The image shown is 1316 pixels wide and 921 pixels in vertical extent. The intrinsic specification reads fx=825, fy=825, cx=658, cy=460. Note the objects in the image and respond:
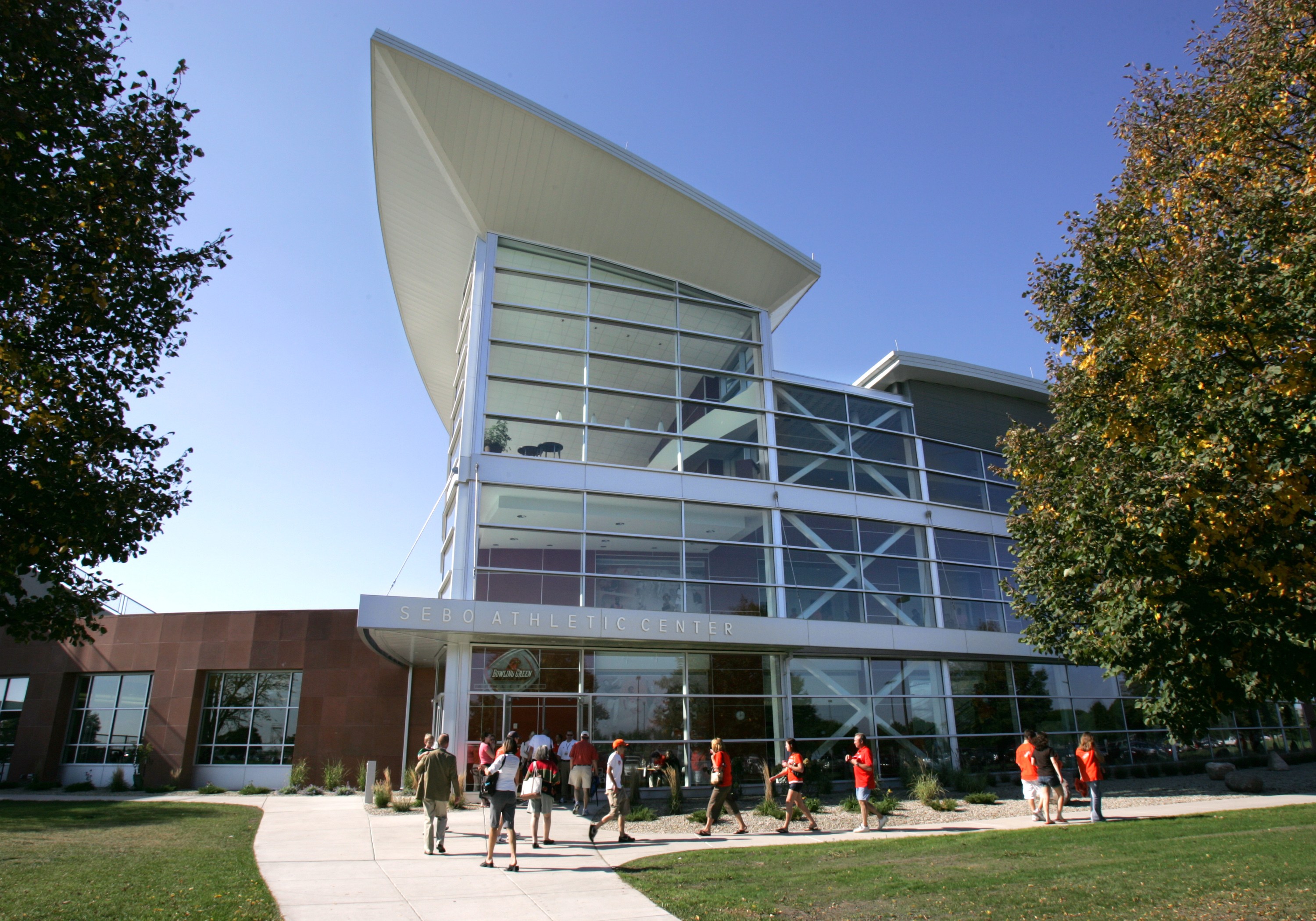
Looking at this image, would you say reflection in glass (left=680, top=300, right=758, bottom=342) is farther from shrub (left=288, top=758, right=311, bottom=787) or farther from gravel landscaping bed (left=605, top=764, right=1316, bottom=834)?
shrub (left=288, top=758, right=311, bottom=787)

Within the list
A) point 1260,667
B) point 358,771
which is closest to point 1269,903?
point 1260,667

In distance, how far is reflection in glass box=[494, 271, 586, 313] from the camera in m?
24.5

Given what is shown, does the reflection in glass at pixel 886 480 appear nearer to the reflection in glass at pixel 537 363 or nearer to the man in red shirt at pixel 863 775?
the reflection in glass at pixel 537 363

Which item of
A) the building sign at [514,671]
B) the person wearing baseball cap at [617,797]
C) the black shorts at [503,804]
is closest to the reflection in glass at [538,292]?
the building sign at [514,671]

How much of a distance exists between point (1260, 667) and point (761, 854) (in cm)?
709

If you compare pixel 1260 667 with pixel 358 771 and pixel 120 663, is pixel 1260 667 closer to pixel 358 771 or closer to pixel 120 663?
pixel 358 771

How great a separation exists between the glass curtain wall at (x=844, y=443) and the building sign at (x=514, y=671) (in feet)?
30.7

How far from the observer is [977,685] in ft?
83.1

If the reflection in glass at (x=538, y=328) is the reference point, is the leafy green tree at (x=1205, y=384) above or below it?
below

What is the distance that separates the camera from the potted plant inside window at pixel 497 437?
22.0 metres

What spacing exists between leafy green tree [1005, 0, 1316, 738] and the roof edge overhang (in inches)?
572

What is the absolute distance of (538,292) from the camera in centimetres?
2497

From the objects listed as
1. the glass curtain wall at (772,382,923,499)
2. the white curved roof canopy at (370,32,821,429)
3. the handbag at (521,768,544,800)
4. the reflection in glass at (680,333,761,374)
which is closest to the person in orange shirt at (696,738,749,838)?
the handbag at (521,768,544,800)

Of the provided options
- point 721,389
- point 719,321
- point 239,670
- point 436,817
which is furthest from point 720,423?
point 239,670
